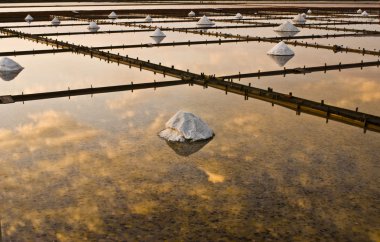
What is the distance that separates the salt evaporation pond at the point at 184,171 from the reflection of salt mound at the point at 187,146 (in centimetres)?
6

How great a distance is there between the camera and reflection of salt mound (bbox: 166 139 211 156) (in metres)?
8.66

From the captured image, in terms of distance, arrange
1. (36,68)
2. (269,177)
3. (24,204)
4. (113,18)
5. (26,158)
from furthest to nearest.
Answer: (113,18) < (36,68) < (26,158) < (269,177) < (24,204)

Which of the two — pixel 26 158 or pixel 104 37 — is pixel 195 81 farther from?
pixel 104 37

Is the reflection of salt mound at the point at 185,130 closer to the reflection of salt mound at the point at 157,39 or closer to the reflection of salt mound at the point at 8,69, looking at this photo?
the reflection of salt mound at the point at 8,69

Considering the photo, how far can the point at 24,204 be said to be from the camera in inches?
252

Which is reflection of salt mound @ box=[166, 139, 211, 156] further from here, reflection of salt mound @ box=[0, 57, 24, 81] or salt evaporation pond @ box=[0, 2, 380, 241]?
reflection of salt mound @ box=[0, 57, 24, 81]

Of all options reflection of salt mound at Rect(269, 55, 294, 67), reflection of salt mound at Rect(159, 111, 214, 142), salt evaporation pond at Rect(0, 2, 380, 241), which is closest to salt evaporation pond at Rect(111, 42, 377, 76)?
reflection of salt mound at Rect(269, 55, 294, 67)

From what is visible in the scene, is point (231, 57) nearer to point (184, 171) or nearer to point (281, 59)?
point (281, 59)

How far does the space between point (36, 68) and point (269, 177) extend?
13.3 metres

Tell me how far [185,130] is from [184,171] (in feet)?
5.94

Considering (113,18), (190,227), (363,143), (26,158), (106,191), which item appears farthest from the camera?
(113,18)

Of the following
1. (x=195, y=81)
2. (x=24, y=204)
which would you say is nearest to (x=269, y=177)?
(x=24, y=204)

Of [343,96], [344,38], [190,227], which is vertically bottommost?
[190,227]

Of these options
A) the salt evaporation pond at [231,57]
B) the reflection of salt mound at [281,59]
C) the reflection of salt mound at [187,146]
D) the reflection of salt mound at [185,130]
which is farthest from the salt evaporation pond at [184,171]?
the reflection of salt mound at [281,59]
